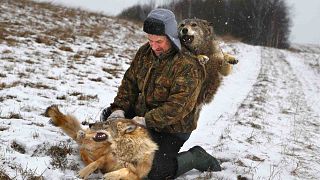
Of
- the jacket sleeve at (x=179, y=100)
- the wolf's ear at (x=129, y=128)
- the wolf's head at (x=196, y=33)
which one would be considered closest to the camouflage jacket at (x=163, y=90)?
the jacket sleeve at (x=179, y=100)

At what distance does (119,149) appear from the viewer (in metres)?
3.40

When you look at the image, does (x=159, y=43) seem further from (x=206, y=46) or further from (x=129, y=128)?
(x=206, y=46)

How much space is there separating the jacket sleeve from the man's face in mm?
219

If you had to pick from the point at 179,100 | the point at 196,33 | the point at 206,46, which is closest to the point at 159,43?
the point at 179,100

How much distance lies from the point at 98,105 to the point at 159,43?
300 cm

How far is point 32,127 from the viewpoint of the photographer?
4547mm

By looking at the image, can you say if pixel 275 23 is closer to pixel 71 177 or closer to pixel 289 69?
pixel 289 69

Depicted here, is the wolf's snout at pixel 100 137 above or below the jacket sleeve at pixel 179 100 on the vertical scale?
below

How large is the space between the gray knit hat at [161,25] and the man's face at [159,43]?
52mm

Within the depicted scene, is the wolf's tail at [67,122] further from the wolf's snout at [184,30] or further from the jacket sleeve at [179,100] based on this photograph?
the wolf's snout at [184,30]

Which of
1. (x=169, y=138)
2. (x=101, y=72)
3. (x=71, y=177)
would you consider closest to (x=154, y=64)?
(x=169, y=138)

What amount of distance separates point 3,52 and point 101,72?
2.27 meters

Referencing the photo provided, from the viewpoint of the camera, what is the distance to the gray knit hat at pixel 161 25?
11.9 ft

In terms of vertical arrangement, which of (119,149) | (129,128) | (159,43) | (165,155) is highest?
(159,43)
